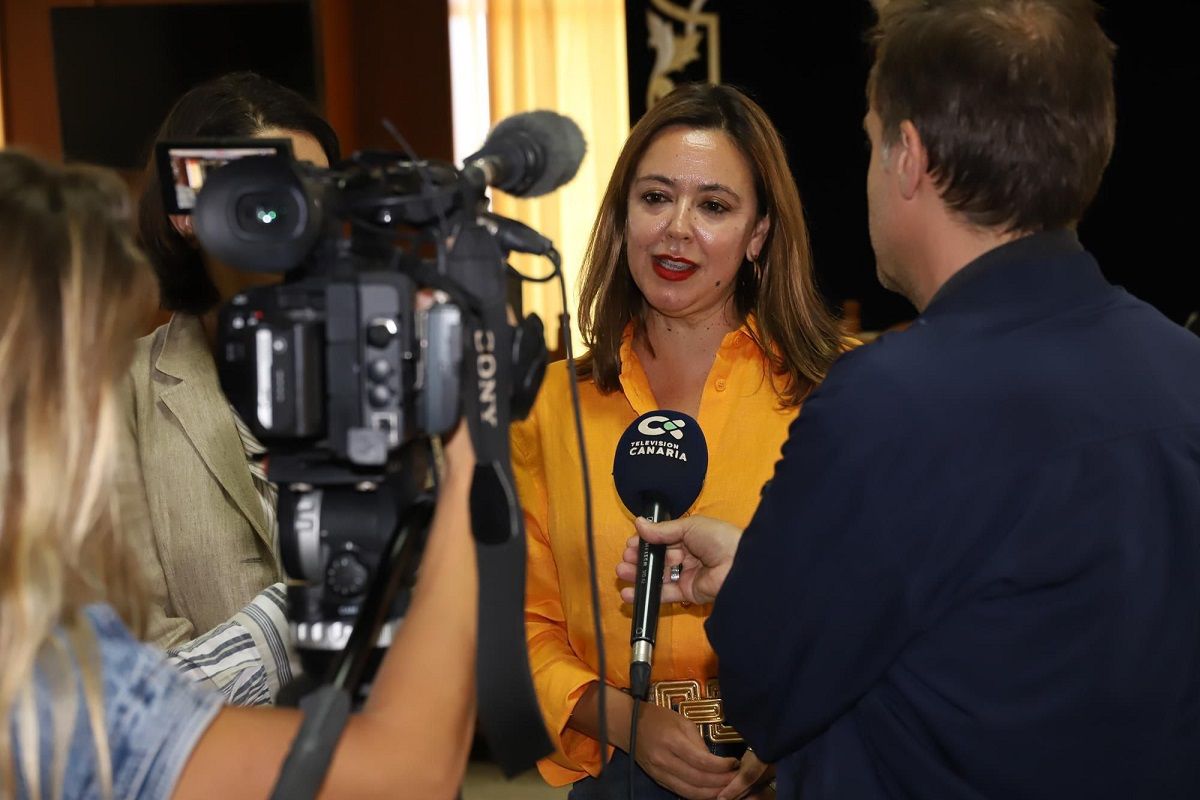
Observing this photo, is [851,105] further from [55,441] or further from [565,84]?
[55,441]

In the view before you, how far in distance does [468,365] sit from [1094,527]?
0.57m

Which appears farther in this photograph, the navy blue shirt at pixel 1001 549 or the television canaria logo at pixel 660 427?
the television canaria logo at pixel 660 427

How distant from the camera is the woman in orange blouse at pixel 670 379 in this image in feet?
5.51

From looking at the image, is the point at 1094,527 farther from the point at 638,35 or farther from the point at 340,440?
the point at 638,35

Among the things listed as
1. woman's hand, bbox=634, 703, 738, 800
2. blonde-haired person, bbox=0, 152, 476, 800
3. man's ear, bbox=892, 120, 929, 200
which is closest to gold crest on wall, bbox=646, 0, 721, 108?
woman's hand, bbox=634, 703, 738, 800

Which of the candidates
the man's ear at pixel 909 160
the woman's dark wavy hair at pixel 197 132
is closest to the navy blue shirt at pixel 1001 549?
the man's ear at pixel 909 160

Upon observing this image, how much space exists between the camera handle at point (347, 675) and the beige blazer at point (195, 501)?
608 millimetres

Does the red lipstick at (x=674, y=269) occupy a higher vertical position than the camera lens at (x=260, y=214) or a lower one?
lower

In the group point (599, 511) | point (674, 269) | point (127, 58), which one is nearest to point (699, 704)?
point (599, 511)

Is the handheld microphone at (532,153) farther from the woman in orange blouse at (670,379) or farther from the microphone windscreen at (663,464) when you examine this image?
the woman in orange blouse at (670,379)

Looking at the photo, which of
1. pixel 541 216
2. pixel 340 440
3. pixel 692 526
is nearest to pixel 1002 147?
pixel 692 526

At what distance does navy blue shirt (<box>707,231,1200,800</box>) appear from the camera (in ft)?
3.67

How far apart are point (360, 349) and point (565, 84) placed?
415 cm

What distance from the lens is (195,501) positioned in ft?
5.37
